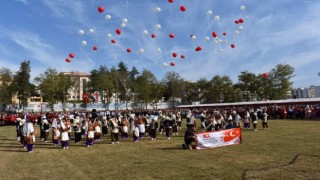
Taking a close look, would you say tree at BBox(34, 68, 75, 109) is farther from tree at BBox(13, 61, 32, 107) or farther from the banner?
the banner

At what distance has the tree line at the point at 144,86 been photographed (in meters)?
78.3

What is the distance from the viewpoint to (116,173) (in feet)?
35.5

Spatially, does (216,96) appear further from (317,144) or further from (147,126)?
(317,144)

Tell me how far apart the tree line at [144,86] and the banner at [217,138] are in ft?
214

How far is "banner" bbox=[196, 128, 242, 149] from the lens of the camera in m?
16.1

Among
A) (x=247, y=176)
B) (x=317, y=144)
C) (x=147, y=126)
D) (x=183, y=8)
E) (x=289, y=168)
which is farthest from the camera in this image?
(x=147, y=126)

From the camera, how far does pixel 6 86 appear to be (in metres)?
77.1

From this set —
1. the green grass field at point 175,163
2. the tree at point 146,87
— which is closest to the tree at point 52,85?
the tree at point 146,87

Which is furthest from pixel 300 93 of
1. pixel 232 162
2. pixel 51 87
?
pixel 232 162

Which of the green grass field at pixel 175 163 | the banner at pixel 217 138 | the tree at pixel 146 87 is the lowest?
the green grass field at pixel 175 163

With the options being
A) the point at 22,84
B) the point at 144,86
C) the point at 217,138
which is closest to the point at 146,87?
the point at 144,86

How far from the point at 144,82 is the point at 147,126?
62.7 meters

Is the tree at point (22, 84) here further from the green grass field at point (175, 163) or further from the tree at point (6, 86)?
the green grass field at point (175, 163)

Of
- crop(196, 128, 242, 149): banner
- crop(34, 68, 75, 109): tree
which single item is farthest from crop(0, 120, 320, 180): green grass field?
crop(34, 68, 75, 109): tree
